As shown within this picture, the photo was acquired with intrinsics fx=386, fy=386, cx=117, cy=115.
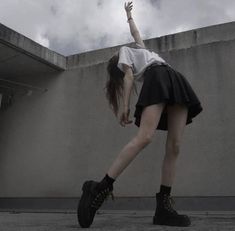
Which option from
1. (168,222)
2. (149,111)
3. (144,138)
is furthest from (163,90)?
(168,222)

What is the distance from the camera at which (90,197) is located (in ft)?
6.92

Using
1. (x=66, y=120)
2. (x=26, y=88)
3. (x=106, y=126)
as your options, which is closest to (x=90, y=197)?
(x=106, y=126)

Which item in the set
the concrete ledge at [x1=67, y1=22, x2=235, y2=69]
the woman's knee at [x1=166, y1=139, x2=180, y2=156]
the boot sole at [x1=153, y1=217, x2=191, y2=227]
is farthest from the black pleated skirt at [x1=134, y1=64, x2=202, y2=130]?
the concrete ledge at [x1=67, y1=22, x2=235, y2=69]

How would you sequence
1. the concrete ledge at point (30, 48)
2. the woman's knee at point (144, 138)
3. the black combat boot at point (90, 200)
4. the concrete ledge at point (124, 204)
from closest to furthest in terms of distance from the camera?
the black combat boot at point (90, 200) → the woman's knee at point (144, 138) → the concrete ledge at point (124, 204) → the concrete ledge at point (30, 48)

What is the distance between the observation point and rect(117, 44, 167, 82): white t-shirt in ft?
7.92

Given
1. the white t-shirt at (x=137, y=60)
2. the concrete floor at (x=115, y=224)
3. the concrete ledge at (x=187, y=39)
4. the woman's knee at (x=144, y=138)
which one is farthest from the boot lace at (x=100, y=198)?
the concrete ledge at (x=187, y=39)

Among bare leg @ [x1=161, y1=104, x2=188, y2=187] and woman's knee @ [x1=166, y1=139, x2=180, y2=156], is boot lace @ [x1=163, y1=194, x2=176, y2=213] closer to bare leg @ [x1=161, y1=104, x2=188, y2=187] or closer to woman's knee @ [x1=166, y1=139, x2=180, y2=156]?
bare leg @ [x1=161, y1=104, x2=188, y2=187]

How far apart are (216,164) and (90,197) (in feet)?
7.55

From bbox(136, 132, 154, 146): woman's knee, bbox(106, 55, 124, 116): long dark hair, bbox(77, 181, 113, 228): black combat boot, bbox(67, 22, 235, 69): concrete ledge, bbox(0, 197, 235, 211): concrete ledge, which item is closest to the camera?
bbox(77, 181, 113, 228): black combat boot

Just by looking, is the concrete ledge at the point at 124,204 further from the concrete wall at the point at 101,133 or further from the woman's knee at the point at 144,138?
the woman's knee at the point at 144,138

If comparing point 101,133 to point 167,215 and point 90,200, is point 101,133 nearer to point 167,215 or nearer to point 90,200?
point 167,215

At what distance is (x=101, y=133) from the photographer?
4918mm

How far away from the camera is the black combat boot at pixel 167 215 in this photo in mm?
2238

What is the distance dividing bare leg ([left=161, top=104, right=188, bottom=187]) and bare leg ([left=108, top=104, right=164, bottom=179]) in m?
0.14
